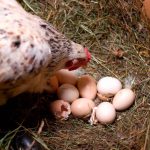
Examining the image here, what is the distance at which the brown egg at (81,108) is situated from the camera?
227cm

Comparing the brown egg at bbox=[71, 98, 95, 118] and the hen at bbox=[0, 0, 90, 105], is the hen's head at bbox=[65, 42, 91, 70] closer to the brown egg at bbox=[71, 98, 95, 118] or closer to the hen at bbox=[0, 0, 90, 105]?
the hen at bbox=[0, 0, 90, 105]

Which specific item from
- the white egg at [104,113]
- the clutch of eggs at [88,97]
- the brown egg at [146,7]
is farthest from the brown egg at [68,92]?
the brown egg at [146,7]

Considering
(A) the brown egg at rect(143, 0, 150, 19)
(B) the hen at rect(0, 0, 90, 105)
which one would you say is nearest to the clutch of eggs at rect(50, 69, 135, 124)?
(B) the hen at rect(0, 0, 90, 105)

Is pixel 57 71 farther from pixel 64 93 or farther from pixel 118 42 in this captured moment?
pixel 118 42

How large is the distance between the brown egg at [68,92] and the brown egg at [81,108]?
A: 1.5 inches

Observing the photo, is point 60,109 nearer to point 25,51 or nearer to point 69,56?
point 69,56

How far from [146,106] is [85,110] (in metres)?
0.34

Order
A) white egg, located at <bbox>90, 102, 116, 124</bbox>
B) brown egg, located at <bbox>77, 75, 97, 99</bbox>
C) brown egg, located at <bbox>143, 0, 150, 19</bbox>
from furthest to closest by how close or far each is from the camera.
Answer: brown egg, located at <bbox>143, 0, 150, 19</bbox>, brown egg, located at <bbox>77, 75, 97, 99</bbox>, white egg, located at <bbox>90, 102, 116, 124</bbox>

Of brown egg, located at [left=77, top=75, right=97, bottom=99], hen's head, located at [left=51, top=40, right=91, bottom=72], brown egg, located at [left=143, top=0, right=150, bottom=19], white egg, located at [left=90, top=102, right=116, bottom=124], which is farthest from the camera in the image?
brown egg, located at [left=143, top=0, right=150, bottom=19]

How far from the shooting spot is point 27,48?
1927 millimetres

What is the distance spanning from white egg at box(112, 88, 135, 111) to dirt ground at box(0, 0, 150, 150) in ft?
0.18

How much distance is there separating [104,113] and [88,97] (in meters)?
0.15

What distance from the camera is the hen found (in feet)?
6.23

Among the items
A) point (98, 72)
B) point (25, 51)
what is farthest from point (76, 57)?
point (25, 51)
